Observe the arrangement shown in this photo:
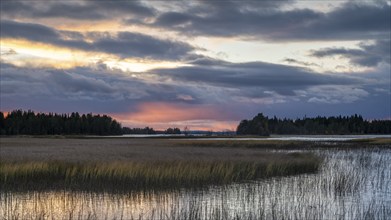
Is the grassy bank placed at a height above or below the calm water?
above

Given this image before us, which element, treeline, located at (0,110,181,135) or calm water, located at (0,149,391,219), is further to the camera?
treeline, located at (0,110,181,135)

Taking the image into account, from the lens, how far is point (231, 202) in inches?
824

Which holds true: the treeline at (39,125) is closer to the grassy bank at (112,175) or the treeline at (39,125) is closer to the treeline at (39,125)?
the treeline at (39,125)

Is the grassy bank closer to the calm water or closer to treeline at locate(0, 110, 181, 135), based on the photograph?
the calm water

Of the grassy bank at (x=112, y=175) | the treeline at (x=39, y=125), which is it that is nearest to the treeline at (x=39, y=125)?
the treeline at (x=39, y=125)

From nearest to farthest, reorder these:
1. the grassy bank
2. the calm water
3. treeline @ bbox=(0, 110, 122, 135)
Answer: the calm water < the grassy bank < treeline @ bbox=(0, 110, 122, 135)

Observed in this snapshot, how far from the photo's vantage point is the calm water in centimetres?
1729

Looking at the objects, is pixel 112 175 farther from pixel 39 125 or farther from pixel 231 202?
pixel 39 125

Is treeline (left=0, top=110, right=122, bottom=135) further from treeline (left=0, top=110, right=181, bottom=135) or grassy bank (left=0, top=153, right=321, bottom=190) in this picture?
grassy bank (left=0, top=153, right=321, bottom=190)

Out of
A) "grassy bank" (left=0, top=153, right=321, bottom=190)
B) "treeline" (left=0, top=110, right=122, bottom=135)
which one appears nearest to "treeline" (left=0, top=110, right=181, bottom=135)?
"treeline" (left=0, top=110, right=122, bottom=135)

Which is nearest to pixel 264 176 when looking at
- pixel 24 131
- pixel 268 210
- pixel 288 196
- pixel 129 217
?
pixel 288 196

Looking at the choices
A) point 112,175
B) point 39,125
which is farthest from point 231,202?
point 39,125

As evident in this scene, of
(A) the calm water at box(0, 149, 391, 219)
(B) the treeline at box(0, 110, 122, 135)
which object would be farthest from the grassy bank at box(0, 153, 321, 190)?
(B) the treeline at box(0, 110, 122, 135)

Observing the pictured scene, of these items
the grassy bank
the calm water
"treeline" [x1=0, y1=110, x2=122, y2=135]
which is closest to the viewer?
the calm water
